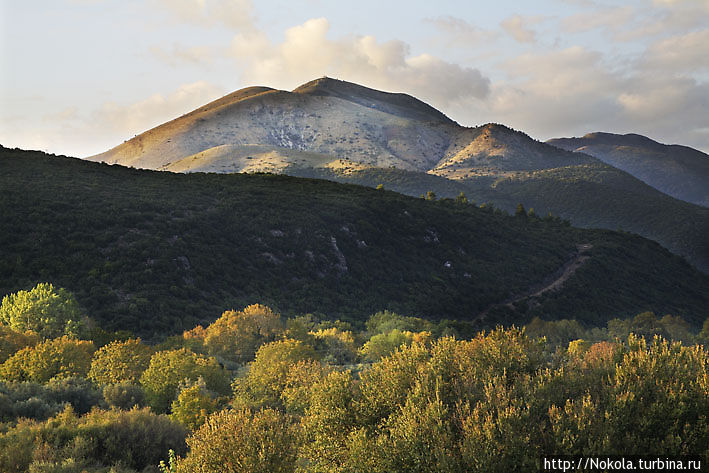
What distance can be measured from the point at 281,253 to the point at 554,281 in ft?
167

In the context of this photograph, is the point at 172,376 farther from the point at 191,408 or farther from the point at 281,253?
the point at 281,253

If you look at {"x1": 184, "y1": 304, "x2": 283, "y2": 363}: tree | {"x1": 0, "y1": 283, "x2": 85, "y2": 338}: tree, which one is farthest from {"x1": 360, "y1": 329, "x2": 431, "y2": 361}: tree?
{"x1": 0, "y1": 283, "x2": 85, "y2": 338}: tree

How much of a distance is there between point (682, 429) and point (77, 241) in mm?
65795

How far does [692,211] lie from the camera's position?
611 ft

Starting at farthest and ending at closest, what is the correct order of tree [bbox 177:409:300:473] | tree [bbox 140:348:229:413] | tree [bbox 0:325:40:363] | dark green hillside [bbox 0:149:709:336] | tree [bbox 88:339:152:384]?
1. dark green hillside [bbox 0:149:709:336]
2. tree [bbox 0:325:40:363]
3. tree [bbox 88:339:152:384]
4. tree [bbox 140:348:229:413]
5. tree [bbox 177:409:300:473]

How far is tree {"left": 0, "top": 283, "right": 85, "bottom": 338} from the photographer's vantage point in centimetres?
3881

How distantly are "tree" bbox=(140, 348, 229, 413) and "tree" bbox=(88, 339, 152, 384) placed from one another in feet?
4.02

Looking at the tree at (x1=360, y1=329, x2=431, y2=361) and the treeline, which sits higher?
the treeline

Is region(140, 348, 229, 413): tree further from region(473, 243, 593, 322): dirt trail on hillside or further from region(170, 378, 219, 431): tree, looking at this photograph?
region(473, 243, 593, 322): dirt trail on hillside

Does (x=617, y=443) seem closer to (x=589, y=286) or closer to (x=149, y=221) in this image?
(x=149, y=221)

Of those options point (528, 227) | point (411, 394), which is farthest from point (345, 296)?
point (528, 227)

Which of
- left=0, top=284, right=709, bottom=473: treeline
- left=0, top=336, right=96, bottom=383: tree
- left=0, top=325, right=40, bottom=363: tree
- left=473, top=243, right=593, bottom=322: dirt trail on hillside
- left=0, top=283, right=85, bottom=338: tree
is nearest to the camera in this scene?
left=0, top=284, right=709, bottom=473: treeline

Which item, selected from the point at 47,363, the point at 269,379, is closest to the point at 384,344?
the point at 269,379

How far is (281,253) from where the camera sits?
263 ft
